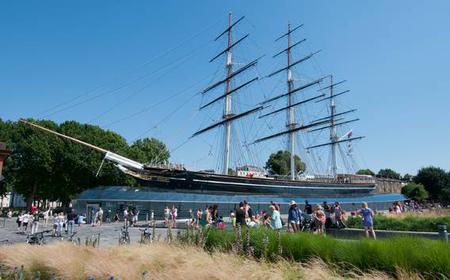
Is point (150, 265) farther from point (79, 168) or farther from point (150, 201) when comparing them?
point (79, 168)

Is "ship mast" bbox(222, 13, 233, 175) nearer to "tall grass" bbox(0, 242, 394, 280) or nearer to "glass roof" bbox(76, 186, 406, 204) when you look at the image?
"glass roof" bbox(76, 186, 406, 204)

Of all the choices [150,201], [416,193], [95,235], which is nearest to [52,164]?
[150,201]

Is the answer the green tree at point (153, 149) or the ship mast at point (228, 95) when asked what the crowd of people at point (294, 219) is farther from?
the green tree at point (153, 149)

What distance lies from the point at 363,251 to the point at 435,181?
103 metres

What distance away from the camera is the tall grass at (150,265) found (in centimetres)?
634

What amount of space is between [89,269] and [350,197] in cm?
5686

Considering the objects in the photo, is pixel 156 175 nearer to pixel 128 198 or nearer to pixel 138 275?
pixel 128 198

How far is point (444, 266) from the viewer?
20.9 ft

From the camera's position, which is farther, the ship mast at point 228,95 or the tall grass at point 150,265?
the ship mast at point 228,95

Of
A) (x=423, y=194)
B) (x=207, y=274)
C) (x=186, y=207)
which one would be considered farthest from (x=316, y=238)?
(x=423, y=194)

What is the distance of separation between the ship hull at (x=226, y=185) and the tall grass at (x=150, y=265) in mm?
31532

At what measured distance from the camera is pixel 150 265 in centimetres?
722

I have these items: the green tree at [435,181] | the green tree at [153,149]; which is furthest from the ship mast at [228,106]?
the green tree at [435,181]

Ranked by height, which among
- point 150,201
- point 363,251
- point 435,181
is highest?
point 435,181
